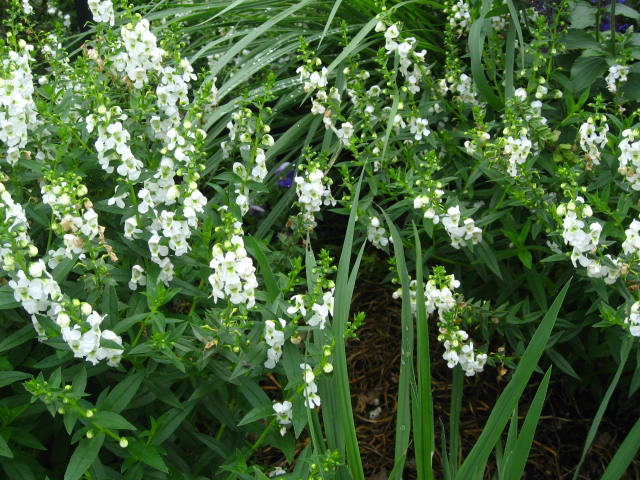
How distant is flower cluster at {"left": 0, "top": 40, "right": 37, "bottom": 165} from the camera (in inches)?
83.0

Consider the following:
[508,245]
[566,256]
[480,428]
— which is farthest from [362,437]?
[566,256]

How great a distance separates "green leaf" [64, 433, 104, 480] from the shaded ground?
4.17 feet

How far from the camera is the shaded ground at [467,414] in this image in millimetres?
2648

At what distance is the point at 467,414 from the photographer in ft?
9.18

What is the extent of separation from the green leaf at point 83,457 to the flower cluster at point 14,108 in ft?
3.08

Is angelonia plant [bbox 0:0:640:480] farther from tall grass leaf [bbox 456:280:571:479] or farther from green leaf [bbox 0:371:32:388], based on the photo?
tall grass leaf [bbox 456:280:571:479]

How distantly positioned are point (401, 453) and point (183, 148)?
108cm

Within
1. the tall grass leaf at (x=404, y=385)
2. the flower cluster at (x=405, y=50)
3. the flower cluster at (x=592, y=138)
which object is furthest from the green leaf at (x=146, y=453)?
the flower cluster at (x=592, y=138)

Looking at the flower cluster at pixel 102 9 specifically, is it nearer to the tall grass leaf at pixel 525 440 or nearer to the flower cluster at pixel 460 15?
the flower cluster at pixel 460 15

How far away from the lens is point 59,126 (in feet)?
7.38

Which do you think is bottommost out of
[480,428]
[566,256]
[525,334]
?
[480,428]

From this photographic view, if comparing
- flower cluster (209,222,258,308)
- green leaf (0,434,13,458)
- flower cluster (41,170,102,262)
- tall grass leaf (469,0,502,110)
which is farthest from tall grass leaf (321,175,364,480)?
tall grass leaf (469,0,502,110)

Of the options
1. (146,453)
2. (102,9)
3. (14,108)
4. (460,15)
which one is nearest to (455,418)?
(146,453)

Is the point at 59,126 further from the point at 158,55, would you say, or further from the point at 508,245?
the point at 508,245
